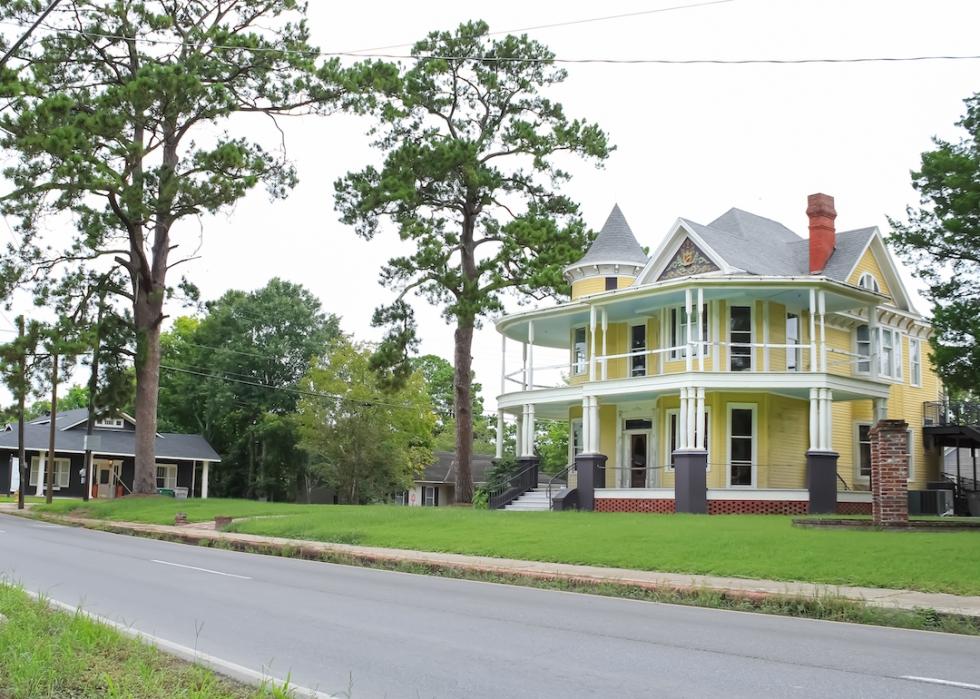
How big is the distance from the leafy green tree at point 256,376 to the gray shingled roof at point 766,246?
99.7 feet

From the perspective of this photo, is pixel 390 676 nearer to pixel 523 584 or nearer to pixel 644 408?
pixel 523 584

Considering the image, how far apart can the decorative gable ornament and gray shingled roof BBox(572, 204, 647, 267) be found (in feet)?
11.6

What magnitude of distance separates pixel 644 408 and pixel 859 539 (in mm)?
16455

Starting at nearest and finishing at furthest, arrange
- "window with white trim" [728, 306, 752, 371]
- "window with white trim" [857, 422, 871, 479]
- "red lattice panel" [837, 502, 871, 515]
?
1. "red lattice panel" [837, 502, 871, 515]
2. "window with white trim" [728, 306, 752, 371]
3. "window with white trim" [857, 422, 871, 479]

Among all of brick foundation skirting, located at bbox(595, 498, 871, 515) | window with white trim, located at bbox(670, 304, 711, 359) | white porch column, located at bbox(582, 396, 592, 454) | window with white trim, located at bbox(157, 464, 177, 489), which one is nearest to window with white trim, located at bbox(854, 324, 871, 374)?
brick foundation skirting, located at bbox(595, 498, 871, 515)

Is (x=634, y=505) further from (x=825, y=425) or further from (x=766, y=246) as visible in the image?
(x=766, y=246)

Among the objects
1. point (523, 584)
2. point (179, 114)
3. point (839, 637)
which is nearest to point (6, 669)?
point (839, 637)

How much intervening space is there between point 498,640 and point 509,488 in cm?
2442

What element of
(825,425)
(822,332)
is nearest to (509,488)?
(825,425)

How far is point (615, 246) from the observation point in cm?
3666

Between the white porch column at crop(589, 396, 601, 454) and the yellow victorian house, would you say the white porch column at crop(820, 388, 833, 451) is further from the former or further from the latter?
the white porch column at crop(589, 396, 601, 454)

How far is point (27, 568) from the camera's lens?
16.3 metres

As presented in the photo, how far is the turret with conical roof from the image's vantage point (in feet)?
119

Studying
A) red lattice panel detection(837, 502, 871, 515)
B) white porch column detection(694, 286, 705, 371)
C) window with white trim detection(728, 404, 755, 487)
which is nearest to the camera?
white porch column detection(694, 286, 705, 371)
